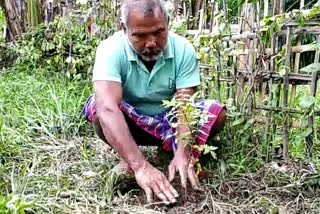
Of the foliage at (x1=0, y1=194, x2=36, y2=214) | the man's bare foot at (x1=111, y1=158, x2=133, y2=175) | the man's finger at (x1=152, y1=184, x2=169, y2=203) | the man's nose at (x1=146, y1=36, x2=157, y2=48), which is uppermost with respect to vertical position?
the man's nose at (x1=146, y1=36, x2=157, y2=48)

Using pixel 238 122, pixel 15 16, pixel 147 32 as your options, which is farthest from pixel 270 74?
pixel 15 16

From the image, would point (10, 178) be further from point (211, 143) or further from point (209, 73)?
point (209, 73)

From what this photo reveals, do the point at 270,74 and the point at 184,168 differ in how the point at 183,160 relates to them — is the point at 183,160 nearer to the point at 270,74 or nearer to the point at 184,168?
the point at 184,168

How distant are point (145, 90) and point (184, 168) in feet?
1.45

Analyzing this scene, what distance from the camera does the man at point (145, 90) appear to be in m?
2.04

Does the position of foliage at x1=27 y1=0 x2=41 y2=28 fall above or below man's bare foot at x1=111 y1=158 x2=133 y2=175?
above

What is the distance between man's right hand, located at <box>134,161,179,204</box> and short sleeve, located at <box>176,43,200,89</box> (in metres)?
0.47

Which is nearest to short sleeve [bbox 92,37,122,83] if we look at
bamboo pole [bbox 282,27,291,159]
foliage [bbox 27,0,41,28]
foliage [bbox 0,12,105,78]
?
bamboo pole [bbox 282,27,291,159]

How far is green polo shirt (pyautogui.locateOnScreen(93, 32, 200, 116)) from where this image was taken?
7.29ft

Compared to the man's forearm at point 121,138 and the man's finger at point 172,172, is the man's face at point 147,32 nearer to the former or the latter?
the man's forearm at point 121,138

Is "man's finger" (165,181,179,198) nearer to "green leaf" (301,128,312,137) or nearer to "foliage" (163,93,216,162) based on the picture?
"foliage" (163,93,216,162)

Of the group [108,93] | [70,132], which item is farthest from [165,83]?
[70,132]

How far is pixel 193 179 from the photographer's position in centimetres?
208

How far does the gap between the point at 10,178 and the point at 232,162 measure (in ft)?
3.37
